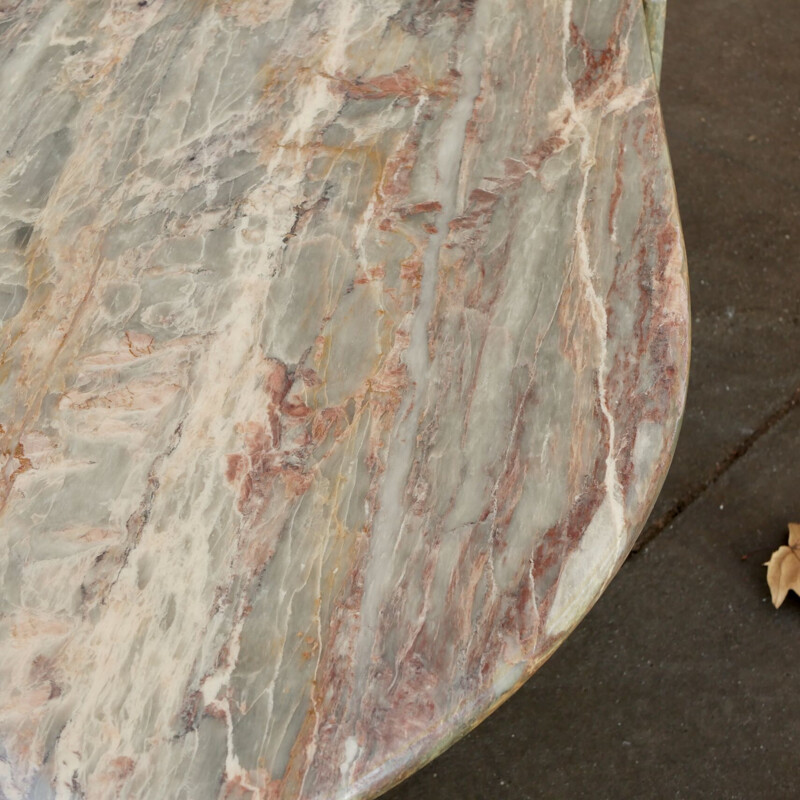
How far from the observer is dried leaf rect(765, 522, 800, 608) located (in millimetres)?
2119

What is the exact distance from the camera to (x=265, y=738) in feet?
3.60

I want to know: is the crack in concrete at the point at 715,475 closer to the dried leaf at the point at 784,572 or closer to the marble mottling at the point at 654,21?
the dried leaf at the point at 784,572

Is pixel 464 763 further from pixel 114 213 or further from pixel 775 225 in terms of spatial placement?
pixel 775 225

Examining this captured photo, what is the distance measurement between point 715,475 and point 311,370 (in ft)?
4.30

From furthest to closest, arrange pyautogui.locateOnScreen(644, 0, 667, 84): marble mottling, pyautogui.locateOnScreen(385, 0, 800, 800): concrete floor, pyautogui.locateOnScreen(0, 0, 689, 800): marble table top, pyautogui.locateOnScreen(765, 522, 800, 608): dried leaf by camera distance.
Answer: pyautogui.locateOnScreen(765, 522, 800, 608): dried leaf, pyautogui.locateOnScreen(385, 0, 800, 800): concrete floor, pyautogui.locateOnScreen(644, 0, 667, 84): marble mottling, pyautogui.locateOnScreen(0, 0, 689, 800): marble table top

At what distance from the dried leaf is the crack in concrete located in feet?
0.69

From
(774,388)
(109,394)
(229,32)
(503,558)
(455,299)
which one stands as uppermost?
(229,32)

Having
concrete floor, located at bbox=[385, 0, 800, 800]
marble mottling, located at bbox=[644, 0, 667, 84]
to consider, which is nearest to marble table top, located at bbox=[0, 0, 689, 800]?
marble mottling, located at bbox=[644, 0, 667, 84]

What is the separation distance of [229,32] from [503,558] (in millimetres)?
977

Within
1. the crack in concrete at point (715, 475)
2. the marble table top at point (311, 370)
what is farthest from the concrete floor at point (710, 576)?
the marble table top at point (311, 370)

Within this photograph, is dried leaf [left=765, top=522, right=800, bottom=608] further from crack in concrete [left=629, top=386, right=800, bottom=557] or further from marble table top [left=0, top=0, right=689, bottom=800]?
marble table top [left=0, top=0, right=689, bottom=800]

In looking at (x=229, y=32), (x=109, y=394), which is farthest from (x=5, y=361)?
(x=229, y=32)

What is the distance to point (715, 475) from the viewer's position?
2285 mm

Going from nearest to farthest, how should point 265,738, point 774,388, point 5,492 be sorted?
point 265,738
point 5,492
point 774,388
